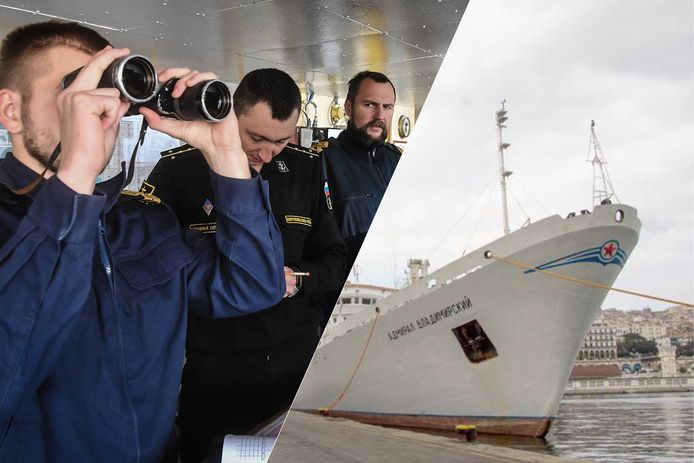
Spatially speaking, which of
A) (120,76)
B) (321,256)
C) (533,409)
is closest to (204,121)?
(120,76)

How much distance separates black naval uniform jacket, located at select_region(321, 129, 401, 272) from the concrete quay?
1.43 ft

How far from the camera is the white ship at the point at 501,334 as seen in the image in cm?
652

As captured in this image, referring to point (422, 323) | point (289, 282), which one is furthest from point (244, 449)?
point (422, 323)

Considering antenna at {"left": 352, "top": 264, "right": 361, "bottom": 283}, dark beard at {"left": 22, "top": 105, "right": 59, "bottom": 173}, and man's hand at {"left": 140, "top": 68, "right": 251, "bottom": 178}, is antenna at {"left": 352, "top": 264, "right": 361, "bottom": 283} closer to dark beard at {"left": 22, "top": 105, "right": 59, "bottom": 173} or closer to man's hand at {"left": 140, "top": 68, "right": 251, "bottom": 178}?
man's hand at {"left": 140, "top": 68, "right": 251, "bottom": 178}

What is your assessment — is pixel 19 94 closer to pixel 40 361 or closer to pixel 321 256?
pixel 40 361

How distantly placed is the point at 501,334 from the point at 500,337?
85mm

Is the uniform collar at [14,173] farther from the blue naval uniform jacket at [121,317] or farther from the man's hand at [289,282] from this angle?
the man's hand at [289,282]

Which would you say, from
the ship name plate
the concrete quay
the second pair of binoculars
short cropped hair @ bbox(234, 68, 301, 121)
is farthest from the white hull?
the second pair of binoculars

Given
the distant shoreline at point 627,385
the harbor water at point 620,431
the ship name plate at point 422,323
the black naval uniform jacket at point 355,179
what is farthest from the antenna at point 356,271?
the distant shoreline at point 627,385

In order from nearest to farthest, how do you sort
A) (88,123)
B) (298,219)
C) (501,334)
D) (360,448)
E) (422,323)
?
(88,123), (298,219), (360,448), (422,323), (501,334)

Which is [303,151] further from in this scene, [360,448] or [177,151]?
[360,448]

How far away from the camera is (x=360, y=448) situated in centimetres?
315

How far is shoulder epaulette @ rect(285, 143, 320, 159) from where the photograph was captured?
0.75m

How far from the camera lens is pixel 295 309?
2.60 feet
